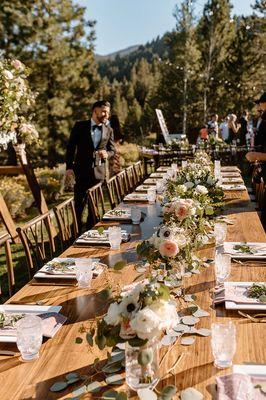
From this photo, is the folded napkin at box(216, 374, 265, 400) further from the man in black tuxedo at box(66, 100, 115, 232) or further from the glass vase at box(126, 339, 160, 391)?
the man in black tuxedo at box(66, 100, 115, 232)

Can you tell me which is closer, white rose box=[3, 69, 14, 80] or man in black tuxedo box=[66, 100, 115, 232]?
white rose box=[3, 69, 14, 80]

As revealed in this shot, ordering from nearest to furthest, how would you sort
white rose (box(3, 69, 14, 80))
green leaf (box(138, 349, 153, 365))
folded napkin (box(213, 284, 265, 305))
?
green leaf (box(138, 349, 153, 365)), folded napkin (box(213, 284, 265, 305)), white rose (box(3, 69, 14, 80))

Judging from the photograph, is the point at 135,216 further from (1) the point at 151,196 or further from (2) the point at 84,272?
(2) the point at 84,272

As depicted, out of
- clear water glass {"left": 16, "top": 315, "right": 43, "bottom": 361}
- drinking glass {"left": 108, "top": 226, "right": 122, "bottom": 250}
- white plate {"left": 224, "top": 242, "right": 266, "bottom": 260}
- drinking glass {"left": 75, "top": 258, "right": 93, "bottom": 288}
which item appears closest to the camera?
clear water glass {"left": 16, "top": 315, "right": 43, "bottom": 361}

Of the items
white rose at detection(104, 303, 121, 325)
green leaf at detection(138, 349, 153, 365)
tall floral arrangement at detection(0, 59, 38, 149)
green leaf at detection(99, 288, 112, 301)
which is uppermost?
tall floral arrangement at detection(0, 59, 38, 149)

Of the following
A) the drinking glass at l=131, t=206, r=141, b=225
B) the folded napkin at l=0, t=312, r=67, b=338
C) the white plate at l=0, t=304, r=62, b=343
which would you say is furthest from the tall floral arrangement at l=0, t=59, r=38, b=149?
the folded napkin at l=0, t=312, r=67, b=338

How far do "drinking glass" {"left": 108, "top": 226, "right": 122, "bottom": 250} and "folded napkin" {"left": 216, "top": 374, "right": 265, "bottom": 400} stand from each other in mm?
1630

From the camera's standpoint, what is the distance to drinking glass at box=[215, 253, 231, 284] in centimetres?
220

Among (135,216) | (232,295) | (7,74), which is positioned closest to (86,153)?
(7,74)

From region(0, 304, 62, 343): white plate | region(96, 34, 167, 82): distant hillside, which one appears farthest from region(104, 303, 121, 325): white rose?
region(96, 34, 167, 82): distant hillside

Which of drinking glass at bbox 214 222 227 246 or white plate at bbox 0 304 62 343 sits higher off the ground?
drinking glass at bbox 214 222 227 246

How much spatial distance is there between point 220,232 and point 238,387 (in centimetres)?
160

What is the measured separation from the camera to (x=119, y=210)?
416 centimetres

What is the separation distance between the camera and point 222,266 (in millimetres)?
2223
